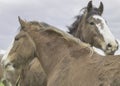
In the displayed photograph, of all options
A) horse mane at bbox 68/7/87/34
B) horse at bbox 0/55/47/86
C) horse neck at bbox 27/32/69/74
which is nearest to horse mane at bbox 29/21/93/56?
horse neck at bbox 27/32/69/74

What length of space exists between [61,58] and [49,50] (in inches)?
18.3

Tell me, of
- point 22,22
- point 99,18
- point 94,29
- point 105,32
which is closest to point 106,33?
point 105,32

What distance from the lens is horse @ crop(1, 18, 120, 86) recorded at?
16.5ft

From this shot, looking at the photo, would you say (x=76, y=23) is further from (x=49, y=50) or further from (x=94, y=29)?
(x=49, y=50)

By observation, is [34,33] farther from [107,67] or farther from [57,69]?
[107,67]

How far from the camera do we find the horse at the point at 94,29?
8805 millimetres

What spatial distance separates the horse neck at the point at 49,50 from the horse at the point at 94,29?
95.4 inches

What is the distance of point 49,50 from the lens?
6.79 m

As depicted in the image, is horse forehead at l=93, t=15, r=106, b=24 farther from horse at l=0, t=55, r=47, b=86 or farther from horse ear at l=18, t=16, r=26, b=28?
horse ear at l=18, t=16, r=26, b=28

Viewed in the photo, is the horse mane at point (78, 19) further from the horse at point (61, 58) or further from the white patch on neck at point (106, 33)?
the horse at point (61, 58)

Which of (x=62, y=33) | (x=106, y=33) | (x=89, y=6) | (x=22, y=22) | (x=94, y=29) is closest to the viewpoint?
(x=62, y=33)

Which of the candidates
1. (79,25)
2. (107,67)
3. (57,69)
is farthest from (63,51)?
(79,25)

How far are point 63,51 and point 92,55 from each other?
863 mm

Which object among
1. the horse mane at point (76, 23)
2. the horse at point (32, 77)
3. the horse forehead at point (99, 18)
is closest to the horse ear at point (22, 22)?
the horse at point (32, 77)
